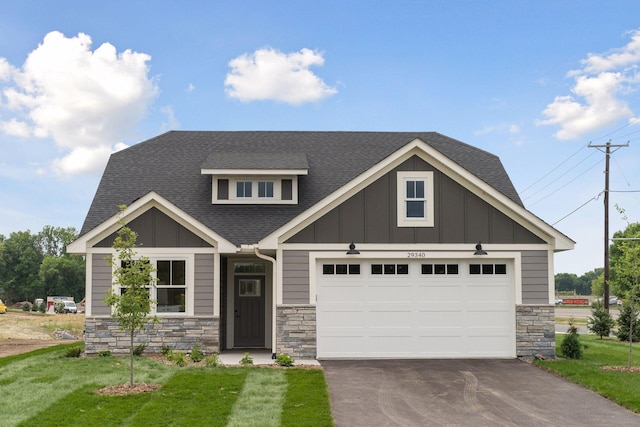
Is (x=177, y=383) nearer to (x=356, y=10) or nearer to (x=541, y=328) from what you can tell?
(x=541, y=328)

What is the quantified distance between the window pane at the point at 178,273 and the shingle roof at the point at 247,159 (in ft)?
5.07

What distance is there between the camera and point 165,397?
10.8 meters

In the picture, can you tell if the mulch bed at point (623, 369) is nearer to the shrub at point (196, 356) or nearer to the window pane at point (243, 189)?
the shrub at point (196, 356)

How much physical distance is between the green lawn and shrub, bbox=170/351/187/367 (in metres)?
0.28

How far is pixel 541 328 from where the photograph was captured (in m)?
15.5

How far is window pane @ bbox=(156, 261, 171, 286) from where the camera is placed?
15875 mm

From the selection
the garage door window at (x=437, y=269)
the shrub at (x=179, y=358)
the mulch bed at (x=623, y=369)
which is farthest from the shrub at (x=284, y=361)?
the mulch bed at (x=623, y=369)

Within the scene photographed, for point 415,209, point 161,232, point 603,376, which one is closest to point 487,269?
point 415,209

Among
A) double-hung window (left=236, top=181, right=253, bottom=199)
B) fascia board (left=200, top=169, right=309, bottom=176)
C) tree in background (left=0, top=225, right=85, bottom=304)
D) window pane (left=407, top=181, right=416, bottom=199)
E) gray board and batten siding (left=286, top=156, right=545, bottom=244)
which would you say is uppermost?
→ fascia board (left=200, top=169, right=309, bottom=176)

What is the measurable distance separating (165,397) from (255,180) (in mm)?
8867

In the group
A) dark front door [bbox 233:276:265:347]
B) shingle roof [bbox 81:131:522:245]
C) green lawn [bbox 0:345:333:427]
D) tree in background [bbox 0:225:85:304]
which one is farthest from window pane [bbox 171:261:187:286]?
tree in background [bbox 0:225:85:304]

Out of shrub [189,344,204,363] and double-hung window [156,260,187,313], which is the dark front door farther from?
shrub [189,344,204,363]

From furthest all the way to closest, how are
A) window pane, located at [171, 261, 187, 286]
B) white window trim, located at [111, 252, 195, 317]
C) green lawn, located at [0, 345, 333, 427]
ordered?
window pane, located at [171, 261, 187, 286]
white window trim, located at [111, 252, 195, 317]
green lawn, located at [0, 345, 333, 427]

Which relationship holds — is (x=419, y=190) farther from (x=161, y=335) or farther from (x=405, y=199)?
(x=161, y=335)
